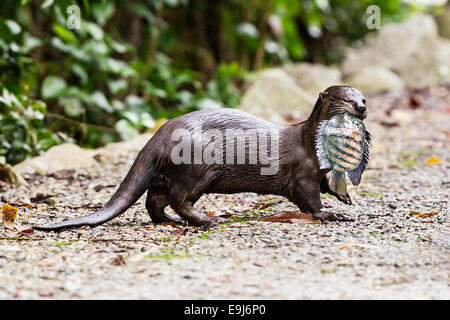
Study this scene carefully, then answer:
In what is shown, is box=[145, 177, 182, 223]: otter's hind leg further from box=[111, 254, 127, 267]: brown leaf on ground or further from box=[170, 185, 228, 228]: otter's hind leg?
box=[111, 254, 127, 267]: brown leaf on ground

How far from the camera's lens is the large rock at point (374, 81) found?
9.66 m

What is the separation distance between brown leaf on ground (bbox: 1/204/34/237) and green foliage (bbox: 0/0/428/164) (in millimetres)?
1835

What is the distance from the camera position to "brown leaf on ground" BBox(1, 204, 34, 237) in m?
3.17

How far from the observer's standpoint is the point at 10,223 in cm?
332

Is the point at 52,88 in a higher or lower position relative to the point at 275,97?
Answer: higher

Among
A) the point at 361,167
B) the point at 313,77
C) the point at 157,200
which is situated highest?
the point at 313,77

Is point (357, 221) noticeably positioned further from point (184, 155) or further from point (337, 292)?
point (337, 292)

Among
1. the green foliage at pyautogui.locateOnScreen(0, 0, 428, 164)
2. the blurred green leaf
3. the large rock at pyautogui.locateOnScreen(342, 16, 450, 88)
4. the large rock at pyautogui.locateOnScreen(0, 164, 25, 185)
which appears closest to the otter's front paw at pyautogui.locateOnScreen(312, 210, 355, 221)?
the large rock at pyautogui.locateOnScreen(0, 164, 25, 185)

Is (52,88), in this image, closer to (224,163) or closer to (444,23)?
(224,163)

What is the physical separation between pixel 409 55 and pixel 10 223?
8182 millimetres

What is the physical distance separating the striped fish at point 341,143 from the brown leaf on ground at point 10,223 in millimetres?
1425

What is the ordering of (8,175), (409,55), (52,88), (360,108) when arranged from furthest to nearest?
(409,55) < (52,88) < (8,175) < (360,108)

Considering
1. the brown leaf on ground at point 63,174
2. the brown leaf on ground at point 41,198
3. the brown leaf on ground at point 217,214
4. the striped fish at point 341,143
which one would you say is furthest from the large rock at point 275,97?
the striped fish at point 341,143

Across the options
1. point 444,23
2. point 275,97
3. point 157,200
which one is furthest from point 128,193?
point 444,23
